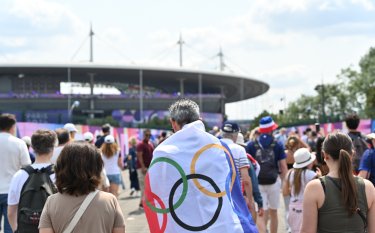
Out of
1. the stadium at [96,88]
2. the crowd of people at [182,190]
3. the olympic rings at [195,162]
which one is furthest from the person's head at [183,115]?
the stadium at [96,88]

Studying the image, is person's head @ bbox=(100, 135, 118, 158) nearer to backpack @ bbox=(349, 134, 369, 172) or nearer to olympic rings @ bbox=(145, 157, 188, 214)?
backpack @ bbox=(349, 134, 369, 172)

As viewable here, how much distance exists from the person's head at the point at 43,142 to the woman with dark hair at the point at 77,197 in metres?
1.70

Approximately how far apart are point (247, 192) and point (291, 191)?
562mm

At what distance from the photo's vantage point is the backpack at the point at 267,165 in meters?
9.63

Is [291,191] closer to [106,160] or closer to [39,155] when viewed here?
→ [39,155]

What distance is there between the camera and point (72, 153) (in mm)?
4133

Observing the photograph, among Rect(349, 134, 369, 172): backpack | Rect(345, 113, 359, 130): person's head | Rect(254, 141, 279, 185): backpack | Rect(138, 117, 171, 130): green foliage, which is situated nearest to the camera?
Rect(345, 113, 359, 130): person's head

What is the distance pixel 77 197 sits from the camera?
4.13 meters

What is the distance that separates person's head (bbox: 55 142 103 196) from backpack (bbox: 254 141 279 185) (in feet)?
18.9

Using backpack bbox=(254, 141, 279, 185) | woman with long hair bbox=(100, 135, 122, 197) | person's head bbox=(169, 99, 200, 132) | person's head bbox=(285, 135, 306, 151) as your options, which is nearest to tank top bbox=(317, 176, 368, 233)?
person's head bbox=(169, 99, 200, 132)

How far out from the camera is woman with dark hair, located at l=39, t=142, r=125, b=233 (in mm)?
4090

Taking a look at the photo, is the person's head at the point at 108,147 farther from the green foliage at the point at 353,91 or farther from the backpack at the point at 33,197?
the green foliage at the point at 353,91

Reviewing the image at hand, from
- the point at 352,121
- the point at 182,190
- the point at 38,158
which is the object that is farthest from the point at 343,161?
Result: the point at 352,121

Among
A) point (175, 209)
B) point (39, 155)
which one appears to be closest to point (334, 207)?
point (175, 209)
